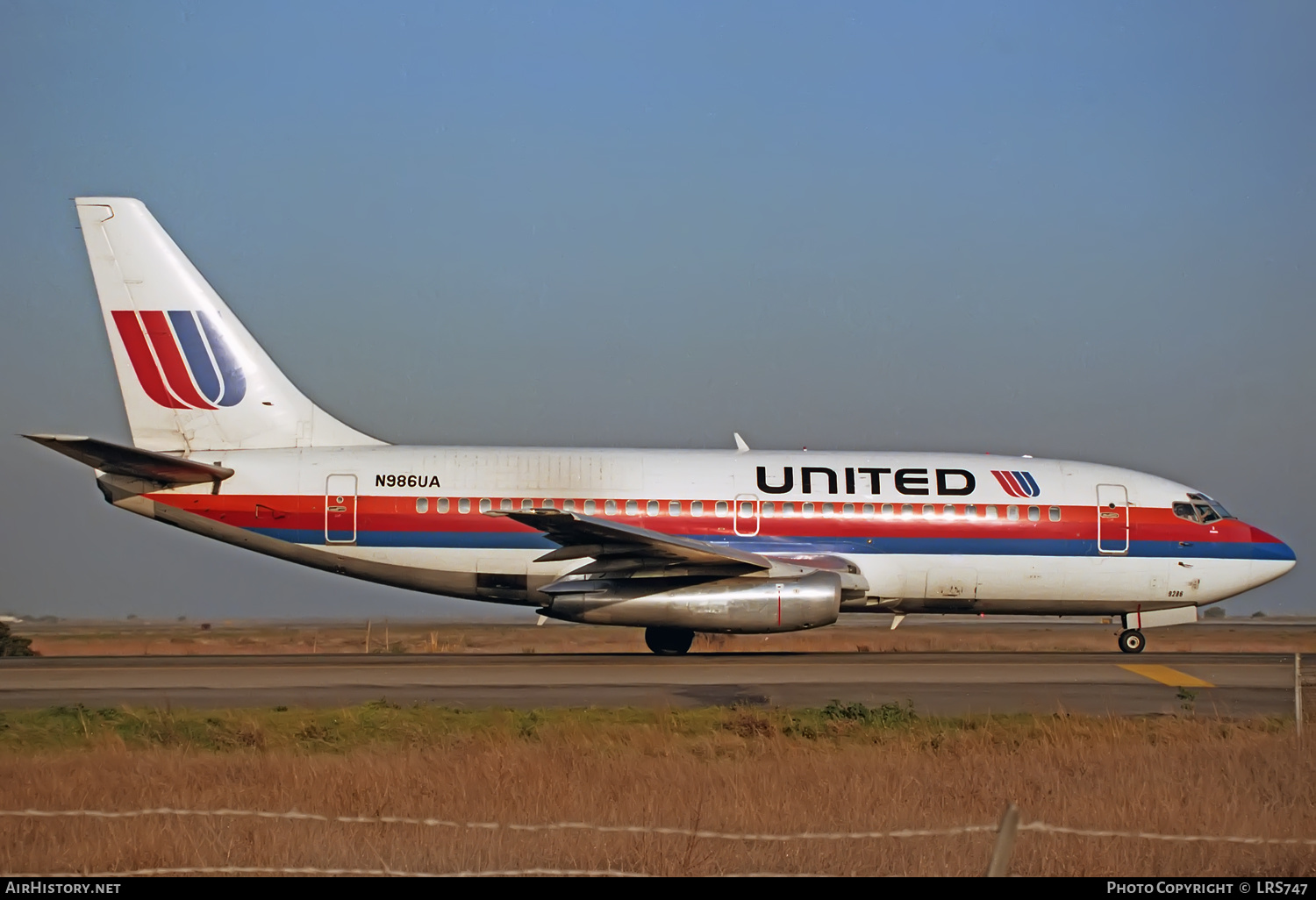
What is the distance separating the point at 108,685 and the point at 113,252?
373 inches

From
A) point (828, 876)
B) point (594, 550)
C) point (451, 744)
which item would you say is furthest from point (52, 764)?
point (594, 550)

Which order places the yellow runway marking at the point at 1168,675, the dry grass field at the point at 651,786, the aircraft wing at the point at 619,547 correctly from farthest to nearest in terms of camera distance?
the aircraft wing at the point at 619,547 → the yellow runway marking at the point at 1168,675 → the dry grass field at the point at 651,786

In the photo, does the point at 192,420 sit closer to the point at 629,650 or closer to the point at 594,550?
the point at 594,550

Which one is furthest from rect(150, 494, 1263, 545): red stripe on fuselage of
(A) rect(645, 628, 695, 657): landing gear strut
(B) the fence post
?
(B) the fence post

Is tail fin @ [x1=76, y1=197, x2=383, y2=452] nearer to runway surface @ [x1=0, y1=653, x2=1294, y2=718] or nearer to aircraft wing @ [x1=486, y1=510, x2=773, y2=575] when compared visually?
runway surface @ [x1=0, y1=653, x2=1294, y2=718]

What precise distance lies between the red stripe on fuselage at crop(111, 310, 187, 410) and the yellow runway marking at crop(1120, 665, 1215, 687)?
16493mm

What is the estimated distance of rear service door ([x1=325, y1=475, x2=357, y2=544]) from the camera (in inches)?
923

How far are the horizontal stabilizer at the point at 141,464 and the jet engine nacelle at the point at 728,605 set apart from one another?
253 inches

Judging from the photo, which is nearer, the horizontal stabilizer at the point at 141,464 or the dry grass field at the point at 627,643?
the horizontal stabilizer at the point at 141,464

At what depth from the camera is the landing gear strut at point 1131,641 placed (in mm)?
24797

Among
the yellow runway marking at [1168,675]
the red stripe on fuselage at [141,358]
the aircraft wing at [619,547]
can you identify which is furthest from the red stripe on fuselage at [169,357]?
the yellow runway marking at [1168,675]

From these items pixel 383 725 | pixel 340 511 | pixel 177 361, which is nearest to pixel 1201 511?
pixel 340 511

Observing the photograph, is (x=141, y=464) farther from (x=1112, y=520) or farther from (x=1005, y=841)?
(x=1005, y=841)

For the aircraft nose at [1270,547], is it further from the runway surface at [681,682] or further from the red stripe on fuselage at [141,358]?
the red stripe on fuselage at [141,358]
